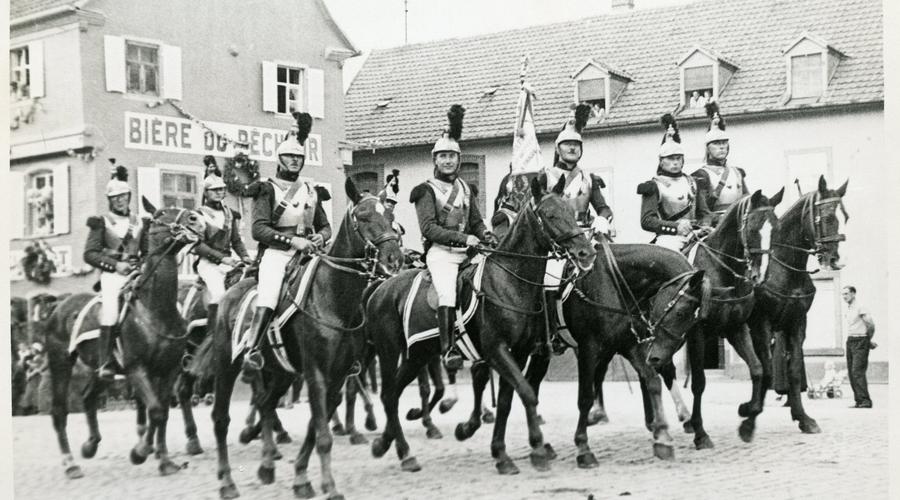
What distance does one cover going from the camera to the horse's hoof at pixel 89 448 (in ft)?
30.4

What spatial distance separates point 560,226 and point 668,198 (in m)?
2.52

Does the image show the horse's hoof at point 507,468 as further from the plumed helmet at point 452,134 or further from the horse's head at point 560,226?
the plumed helmet at point 452,134

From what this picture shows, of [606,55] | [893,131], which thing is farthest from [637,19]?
[893,131]

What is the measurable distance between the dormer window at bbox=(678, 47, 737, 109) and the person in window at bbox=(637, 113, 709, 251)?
799mm

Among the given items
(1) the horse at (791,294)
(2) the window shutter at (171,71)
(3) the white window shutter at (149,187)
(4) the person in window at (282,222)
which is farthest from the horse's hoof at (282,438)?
(1) the horse at (791,294)

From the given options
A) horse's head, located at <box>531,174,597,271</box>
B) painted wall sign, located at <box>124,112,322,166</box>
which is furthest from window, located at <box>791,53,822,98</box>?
painted wall sign, located at <box>124,112,322,166</box>

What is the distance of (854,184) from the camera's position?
964 centimetres

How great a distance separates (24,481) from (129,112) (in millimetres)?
2784

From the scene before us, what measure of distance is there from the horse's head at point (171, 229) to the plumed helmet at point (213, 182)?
0.74 feet

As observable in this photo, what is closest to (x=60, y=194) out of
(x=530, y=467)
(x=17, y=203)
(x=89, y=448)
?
(x=17, y=203)

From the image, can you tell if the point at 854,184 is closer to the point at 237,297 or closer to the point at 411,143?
the point at 411,143

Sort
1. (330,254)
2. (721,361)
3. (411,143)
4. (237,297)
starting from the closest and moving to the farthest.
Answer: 1. (330,254)
2. (237,297)
3. (411,143)
4. (721,361)

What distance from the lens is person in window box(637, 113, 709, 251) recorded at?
35.7 feet

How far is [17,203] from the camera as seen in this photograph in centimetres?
895
